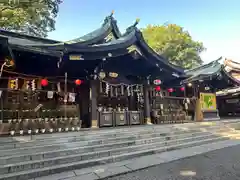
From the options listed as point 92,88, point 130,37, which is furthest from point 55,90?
point 130,37

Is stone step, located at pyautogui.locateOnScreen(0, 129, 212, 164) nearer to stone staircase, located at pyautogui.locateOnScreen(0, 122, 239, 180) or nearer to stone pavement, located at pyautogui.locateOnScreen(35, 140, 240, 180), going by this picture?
stone staircase, located at pyautogui.locateOnScreen(0, 122, 239, 180)

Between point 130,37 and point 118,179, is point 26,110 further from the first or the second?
point 130,37

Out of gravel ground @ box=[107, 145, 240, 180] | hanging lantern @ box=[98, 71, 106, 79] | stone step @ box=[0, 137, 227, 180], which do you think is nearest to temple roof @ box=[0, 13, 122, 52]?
hanging lantern @ box=[98, 71, 106, 79]

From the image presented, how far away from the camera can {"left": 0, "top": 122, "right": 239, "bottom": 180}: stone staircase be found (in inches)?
176

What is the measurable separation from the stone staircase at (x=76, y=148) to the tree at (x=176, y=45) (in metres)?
23.1

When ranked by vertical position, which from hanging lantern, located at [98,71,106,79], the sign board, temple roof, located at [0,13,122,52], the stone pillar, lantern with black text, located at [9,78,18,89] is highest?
temple roof, located at [0,13,122,52]

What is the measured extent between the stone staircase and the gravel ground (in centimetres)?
117

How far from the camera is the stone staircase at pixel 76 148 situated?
14.7ft

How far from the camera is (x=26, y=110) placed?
24.1 ft

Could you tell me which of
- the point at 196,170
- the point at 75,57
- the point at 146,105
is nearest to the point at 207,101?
the point at 146,105

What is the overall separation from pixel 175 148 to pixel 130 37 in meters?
5.72

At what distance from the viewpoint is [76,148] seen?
5.59m

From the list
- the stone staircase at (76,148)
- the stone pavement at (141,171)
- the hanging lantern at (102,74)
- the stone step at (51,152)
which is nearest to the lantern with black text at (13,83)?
the stone staircase at (76,148)

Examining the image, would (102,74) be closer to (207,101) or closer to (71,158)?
(71,158)
